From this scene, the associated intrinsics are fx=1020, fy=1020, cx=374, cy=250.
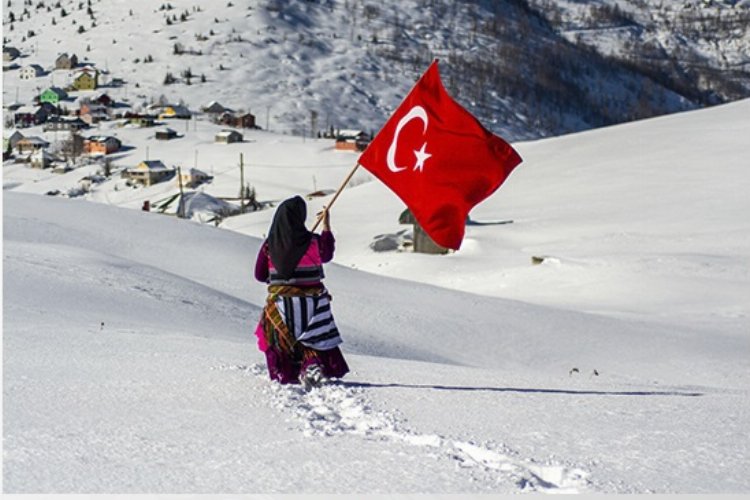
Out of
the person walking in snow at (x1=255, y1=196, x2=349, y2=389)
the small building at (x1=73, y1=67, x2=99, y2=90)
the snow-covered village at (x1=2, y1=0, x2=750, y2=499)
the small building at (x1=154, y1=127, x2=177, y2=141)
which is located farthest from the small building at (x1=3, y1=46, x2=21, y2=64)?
the person walking in snow at (x1=255, y1=196, x2=349, y2=389)

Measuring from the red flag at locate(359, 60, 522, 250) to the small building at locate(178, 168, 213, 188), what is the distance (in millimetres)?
57673

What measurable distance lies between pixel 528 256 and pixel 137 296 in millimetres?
17697

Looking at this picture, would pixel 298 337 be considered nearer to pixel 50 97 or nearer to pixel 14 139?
pixel 14 139

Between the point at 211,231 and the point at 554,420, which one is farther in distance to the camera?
the point at 211,231

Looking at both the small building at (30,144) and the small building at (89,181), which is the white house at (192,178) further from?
the small building at (30,144)

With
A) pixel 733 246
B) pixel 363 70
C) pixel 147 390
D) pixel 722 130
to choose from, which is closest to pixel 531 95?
pixel 363 70

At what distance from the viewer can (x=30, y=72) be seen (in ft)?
420

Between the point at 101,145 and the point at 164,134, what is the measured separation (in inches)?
230

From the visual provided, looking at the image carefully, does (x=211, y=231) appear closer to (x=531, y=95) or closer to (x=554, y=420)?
(x=554, y=420)

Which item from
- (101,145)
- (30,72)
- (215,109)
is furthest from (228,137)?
(30,72)

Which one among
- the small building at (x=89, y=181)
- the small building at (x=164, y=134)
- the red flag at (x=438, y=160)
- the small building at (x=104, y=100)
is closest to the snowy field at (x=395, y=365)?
the red flag at (x=438, y=160)

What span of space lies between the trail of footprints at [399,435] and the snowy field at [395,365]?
2 cm

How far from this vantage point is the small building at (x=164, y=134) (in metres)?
86.1

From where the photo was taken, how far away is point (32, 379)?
6.07 m
